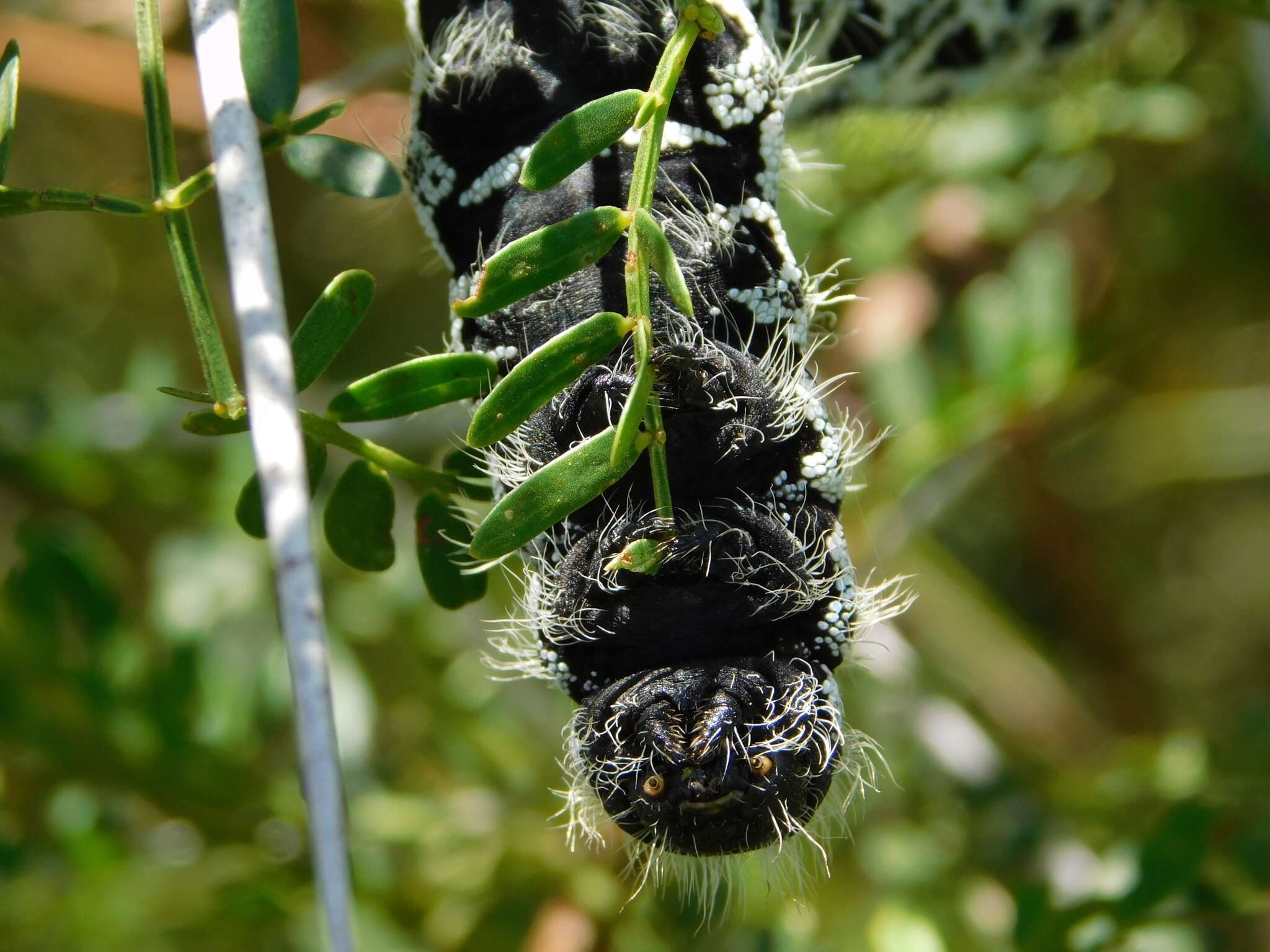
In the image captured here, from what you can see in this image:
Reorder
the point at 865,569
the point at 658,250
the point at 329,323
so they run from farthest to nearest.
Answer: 1. the point at 865,569
2. the point at 329,323
3. the point at 658,250

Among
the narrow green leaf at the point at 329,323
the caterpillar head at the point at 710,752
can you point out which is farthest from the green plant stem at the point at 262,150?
the caterpillar head at the point at 710,752

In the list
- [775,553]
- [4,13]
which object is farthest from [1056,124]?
[4,13]

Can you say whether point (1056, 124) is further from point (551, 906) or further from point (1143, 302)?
point (551, 906)

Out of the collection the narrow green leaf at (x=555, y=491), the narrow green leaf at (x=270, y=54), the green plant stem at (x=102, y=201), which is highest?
the narrow green leaf at (x=270, y=54)

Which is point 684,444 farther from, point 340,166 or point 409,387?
point 340,166

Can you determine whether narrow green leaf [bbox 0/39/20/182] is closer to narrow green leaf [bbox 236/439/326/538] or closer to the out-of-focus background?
narrow green leaf [bbox 236/439/326/538]

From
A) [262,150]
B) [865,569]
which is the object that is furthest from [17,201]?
[865,569]

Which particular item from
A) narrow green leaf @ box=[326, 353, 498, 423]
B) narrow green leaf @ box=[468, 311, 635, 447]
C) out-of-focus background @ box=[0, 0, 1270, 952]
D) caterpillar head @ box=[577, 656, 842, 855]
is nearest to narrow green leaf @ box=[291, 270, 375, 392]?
narrow green leaf @ box=[326, 353, 498, 423]

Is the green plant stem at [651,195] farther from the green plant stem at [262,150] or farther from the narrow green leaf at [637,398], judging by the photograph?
the green plant stem at [262,150]
